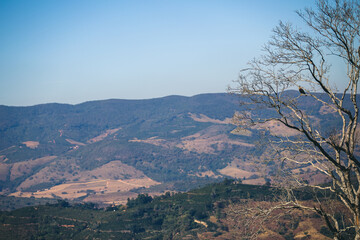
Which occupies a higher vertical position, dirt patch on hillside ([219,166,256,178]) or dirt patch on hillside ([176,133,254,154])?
dirt patch on hillside ([176,133,254,154])

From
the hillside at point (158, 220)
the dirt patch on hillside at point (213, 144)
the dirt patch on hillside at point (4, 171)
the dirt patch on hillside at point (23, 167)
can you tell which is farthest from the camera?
the dirt patch on hillside at point (213, 144)

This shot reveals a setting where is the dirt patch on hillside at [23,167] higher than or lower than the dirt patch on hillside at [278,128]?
lower

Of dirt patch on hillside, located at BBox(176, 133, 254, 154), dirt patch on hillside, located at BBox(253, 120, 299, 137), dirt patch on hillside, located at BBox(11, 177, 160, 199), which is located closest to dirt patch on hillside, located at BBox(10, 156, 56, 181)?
dirt patch on hillside, located at BBox(11, 177, 160, 199)

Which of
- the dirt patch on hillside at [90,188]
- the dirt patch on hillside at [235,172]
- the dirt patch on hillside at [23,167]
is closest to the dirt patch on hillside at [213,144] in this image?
the dirt patch on hillside at [235,172]

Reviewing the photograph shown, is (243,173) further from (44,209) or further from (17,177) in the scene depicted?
(17,177)

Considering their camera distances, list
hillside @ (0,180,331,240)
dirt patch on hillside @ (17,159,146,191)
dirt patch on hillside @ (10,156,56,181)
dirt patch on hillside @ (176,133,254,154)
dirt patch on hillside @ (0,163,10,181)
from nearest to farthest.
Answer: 1. hillside @ (0,180,331,240)
2. dirt patch on hillside @ (17,159,146,191)
3. dirt patch on hillside @ (0,163,10,181)
4. dirt patch on hillside @ (10,156,56,181)
5. dirt patch on hillside @ (176,133,254,154)

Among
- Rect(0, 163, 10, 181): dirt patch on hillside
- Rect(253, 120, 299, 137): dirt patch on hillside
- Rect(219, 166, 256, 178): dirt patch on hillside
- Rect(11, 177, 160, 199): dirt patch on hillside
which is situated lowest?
Rect(11, 177, 160, 199): dirt patch on hillside

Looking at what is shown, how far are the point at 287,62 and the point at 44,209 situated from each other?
6884 centimetres

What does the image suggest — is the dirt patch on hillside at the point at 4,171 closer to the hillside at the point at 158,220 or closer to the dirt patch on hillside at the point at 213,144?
the dirt patch on hillside at the point at 213,144

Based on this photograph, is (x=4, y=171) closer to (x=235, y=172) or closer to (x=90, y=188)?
(x=90, y=188)

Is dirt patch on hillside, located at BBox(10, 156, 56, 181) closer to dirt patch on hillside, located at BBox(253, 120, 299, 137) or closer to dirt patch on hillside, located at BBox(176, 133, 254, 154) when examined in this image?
dirt patch on hillside, located at BBox(176, 133, 254, 154)

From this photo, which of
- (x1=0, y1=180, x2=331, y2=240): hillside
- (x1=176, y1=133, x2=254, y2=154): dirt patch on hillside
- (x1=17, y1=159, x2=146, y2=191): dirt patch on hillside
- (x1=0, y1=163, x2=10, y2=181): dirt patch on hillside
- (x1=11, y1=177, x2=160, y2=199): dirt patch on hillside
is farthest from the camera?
(x1=176, y1=133, x2=254, y2=154): dirt patch on hillside

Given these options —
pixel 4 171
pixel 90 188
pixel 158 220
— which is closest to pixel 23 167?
pixel 4 171

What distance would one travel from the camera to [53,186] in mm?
158125
